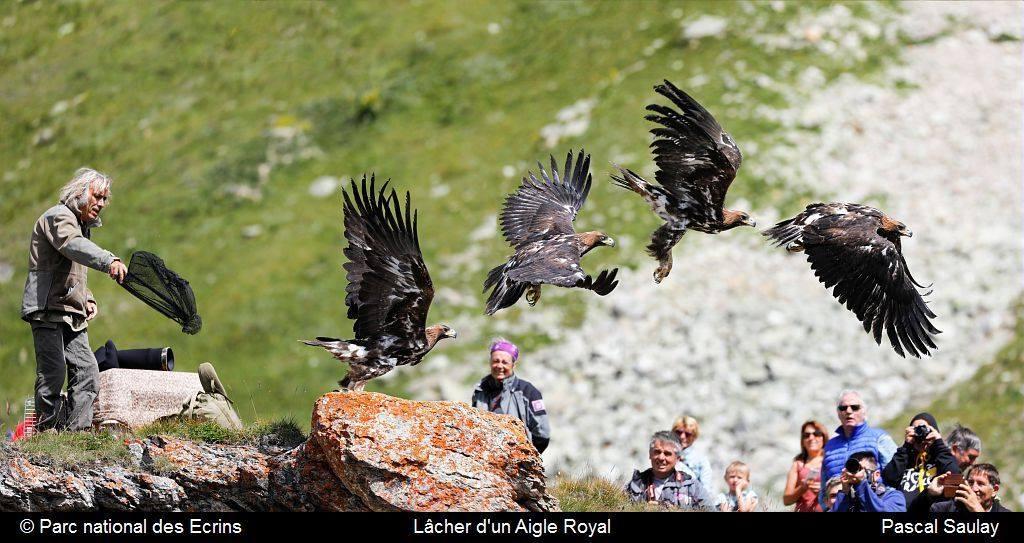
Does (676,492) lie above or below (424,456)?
above

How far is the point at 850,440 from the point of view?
11273 mm

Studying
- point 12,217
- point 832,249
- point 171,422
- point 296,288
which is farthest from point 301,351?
point 832,249

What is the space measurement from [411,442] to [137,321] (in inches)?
572

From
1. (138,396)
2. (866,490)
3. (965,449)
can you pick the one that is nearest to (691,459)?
(866,490)

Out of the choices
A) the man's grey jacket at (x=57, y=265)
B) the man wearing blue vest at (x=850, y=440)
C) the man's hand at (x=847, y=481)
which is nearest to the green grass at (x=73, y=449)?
the man's grey jacket at (x=57, y=265)

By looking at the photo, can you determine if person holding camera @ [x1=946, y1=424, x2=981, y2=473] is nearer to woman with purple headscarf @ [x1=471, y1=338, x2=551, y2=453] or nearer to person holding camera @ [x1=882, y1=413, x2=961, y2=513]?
person holding camera @ [x1=882, y1=413, x2=961, y2=513]

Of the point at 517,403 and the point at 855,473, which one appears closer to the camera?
the point at 855,473

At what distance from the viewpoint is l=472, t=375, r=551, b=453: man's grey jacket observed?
11.4 meters

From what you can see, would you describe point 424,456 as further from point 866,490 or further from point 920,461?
point 920,461

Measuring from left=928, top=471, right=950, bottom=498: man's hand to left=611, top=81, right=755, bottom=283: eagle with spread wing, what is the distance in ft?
8.80

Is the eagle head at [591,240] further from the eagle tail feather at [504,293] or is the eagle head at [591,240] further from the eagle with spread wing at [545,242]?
the eagle tail feather at [504,293]

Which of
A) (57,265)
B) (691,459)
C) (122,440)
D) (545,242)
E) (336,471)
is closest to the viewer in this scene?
(336,471)

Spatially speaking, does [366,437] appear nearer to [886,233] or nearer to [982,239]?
[886,233]

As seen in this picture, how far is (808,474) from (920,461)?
5.90ft
